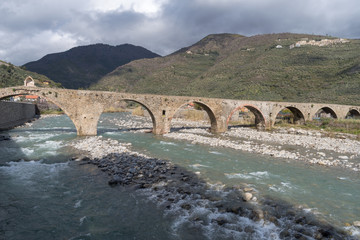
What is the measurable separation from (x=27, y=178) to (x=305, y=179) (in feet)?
38.4

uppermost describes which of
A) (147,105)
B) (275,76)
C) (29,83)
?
(275,76)

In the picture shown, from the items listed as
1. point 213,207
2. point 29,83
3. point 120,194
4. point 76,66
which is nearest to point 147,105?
point 120,194

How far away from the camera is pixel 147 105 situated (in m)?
20.1

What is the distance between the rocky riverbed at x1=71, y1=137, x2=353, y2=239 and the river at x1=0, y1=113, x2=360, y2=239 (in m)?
0.13

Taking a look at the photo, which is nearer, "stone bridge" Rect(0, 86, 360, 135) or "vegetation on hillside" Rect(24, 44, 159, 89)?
"stone bridge" Rect(0, 86, 360, 135)

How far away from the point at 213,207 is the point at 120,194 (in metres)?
3.19

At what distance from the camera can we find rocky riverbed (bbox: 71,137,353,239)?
552 centimetres

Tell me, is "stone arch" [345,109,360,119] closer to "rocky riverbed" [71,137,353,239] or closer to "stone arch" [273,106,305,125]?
"stone arch" [273,106,305,125]

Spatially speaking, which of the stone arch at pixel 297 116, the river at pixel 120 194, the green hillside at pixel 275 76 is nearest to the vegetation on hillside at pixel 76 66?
the green hillside at pixel 275 76

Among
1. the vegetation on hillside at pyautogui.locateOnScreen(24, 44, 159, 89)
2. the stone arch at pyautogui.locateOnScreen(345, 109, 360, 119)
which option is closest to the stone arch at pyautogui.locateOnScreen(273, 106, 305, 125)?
the stone arch at pyautogui.locateOnScreen(345, 109, 360, 119)

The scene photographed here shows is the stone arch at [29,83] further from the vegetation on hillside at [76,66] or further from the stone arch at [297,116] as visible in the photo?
the vegetation on hillside at [76,66]

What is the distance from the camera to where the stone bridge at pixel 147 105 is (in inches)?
661

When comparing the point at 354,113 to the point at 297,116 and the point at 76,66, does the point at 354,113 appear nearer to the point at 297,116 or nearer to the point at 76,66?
the point at 297,116

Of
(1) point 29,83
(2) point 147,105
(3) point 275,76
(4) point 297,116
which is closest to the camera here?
(2) point 147,105
